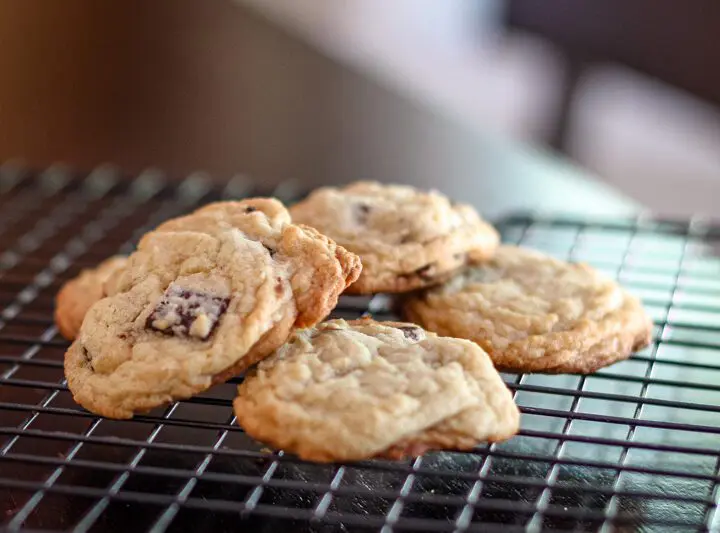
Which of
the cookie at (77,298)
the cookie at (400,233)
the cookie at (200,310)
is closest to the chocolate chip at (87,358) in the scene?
the cookie at (200,310)

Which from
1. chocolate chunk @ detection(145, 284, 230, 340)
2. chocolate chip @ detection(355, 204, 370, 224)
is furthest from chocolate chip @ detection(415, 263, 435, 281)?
chocolate chunk @ detection(145, 284, 230, 340)

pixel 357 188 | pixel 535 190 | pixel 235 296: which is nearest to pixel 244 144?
pixel 535 190

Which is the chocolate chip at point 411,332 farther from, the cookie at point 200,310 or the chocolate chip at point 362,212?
the chocolate chip at point 362,212

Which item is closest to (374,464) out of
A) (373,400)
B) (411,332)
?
(373,400)

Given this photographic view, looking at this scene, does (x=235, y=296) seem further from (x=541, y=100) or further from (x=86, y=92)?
(x=541, y=100)

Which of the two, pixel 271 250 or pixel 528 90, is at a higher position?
pixel 271 250

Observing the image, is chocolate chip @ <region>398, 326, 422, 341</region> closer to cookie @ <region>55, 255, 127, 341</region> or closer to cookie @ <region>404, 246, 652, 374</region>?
cookie @ <region>404, 246, 652, 374</region>

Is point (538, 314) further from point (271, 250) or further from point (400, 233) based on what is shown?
point (271, 250)
